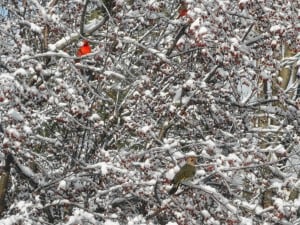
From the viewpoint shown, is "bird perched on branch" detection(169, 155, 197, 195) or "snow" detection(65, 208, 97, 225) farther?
"snow" detection(65, 208, 97, 225)

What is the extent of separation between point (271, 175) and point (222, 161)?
163cm

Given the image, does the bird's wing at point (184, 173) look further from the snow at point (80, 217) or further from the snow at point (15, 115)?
the snow at point (15, 115)

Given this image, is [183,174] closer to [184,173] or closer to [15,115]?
[184,173]

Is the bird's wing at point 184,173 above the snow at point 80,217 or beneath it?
above

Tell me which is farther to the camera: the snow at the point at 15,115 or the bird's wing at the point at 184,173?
the bird's wing at the point at 184,173

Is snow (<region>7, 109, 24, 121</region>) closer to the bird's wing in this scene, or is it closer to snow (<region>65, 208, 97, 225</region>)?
snow (<region>65, 208, 97, 225</region>)

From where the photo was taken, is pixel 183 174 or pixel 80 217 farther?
pixel 80 217

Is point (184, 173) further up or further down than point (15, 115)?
further down

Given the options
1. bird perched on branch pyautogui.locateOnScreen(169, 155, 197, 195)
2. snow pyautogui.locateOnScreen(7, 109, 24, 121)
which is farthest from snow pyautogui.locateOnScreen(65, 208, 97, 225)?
snow pyautogui.locateOnScreen(7, 109, 24, 121)

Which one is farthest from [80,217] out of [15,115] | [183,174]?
[15,115]

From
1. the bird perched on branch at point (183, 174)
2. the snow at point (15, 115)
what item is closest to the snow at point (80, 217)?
the bird perched on branch at point (183, 174)

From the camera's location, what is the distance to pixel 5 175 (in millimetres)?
5277

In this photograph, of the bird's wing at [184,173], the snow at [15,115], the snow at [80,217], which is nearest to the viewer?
the snow at [15,115]

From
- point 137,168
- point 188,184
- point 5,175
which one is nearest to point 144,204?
point 137,168
